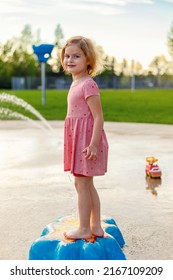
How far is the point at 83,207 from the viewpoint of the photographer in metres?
3.35

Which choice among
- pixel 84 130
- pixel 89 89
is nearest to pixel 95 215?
pixel 84 130

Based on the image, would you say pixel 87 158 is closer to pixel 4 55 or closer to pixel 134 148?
pixel 134 148

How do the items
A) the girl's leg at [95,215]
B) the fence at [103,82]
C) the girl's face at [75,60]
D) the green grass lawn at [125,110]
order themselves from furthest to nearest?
the fence at [103,82]
the green grass lawn at [125,110]
the girl's leg at [95,215]
the girl's face at [75,60]

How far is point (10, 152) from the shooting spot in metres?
7.78

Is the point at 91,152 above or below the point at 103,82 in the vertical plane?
above

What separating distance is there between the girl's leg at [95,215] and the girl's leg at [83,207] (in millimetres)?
40

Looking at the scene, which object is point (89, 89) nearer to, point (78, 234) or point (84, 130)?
point (84, 130)

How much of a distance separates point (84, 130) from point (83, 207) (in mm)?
518

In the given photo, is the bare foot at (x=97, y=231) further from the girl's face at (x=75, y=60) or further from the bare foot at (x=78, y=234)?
the girl's face at (x=75, y=60)

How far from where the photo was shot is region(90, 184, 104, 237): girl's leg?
11.2ft

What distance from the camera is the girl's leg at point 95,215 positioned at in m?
3.41

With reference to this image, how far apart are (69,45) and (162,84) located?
71.6m

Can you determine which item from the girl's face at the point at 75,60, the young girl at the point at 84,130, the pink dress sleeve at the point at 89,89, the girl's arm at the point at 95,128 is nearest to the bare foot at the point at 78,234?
the young girl at the point at 84,130
